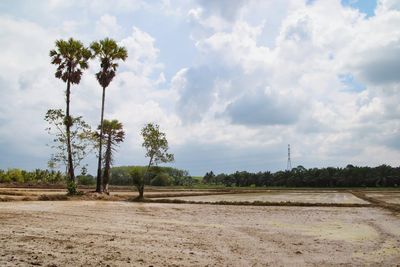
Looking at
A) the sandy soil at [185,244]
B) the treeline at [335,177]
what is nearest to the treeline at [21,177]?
the sandy soil at [185,244]

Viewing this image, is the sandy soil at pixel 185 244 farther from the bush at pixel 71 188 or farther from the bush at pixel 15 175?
the bush at pixel 15 175

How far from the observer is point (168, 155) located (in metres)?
43.0

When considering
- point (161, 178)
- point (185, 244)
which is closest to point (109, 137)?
point (185, 244)

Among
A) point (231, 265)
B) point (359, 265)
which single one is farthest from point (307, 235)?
point (231, 265)

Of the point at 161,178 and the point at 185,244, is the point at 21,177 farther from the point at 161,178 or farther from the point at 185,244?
the point at 185,244

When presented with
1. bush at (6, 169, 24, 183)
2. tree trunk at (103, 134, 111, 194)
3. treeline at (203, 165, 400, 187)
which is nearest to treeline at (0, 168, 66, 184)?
bush at (6, 169, 24, 183)

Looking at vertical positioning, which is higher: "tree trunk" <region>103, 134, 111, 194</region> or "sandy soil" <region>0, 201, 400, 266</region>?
"tree trunk" <region>103, 134, 111, 194</region>

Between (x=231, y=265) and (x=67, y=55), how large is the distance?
33619mm

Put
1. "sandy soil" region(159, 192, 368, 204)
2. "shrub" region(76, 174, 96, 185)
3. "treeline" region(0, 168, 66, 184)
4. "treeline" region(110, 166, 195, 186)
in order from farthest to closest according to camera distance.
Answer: "treeline" region(110, 166, 195, 186) < "shrub" region(76, 174, 96, 185) < "treeline" region(0, 168, 66, 184) < "sandy soil" region(159, 192, 368, 204)

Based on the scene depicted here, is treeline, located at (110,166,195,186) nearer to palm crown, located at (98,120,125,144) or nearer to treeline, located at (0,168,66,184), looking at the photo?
treeline, located at (0,168,66,184)

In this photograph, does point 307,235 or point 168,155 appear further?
point 168,155

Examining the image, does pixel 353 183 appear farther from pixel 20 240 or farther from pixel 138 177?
pixel 20 240

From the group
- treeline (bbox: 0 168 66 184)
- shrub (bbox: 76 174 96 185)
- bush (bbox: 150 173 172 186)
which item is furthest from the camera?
bush (bbox: 150 173 172 186)

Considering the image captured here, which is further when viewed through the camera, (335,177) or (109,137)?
(335,177)
